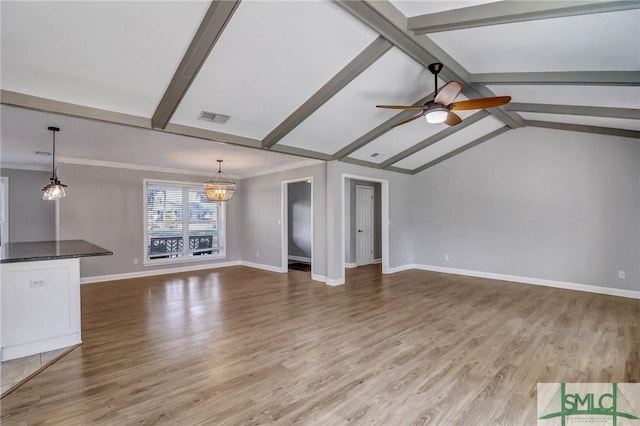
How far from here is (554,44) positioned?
303 centimetres

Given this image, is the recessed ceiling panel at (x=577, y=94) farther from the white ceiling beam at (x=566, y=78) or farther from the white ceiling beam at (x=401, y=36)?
the white ceiling beam at (x=401, y=36)

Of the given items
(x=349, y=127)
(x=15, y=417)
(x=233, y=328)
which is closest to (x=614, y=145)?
(x=349, y=127)

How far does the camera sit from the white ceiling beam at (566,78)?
10.7ft

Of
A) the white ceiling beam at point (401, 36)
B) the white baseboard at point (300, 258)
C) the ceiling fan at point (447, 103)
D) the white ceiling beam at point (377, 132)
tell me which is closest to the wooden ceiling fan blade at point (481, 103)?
the ceiling fan at point (447, 103)

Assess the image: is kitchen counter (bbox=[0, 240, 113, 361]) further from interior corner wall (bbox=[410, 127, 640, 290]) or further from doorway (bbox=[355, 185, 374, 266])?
interior corner wall (bbox=[410, 127, 640, 290])

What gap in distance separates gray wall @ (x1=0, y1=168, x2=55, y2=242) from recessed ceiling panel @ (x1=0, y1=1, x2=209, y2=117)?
17.1 feet

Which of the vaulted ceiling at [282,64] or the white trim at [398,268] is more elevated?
the vaulted ceiling at [282,64]

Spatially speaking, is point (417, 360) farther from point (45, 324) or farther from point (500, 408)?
point (45, 324)

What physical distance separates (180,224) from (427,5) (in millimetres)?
7056

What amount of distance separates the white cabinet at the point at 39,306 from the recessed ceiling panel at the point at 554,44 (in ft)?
15.1

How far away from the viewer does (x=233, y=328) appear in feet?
12.6

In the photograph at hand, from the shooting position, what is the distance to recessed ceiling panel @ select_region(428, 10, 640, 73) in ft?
8.61

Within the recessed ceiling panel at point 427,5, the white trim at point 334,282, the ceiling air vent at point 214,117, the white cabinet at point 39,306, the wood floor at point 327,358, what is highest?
the recessed ceiling panel at point 427,5

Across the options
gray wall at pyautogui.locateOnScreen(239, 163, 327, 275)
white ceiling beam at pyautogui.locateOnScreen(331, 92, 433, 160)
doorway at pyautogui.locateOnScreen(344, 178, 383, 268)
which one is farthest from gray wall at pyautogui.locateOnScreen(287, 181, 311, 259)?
white ceiling beam at pyautogui.locateOnScreen(331, 92, 433, 160)
